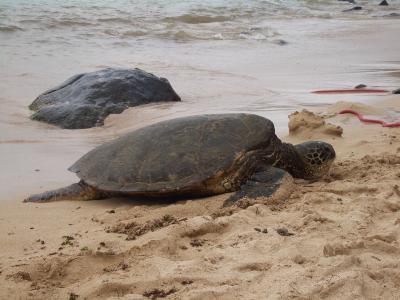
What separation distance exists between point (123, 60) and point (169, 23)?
218 inches

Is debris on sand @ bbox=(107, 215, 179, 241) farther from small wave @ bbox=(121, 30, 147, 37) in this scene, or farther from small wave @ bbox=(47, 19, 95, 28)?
small wave @ bbox=(47, 19, 95, 28)

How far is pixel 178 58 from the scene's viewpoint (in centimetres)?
1005

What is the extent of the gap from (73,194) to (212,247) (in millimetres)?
1417

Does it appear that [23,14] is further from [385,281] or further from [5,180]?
[385,281]

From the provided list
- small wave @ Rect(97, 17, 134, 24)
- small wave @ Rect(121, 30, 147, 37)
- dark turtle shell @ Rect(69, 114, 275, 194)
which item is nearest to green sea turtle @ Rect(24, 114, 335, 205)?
dark turtle shell @ Rect(69, 114, 275, 194)

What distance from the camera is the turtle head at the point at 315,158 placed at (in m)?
3.51

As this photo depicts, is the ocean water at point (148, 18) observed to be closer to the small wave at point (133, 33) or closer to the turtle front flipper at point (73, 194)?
the small wave at point (133, 33)

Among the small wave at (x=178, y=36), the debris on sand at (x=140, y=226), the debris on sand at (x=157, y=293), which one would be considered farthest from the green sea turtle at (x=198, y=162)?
the small wave at (x=178, y=36)

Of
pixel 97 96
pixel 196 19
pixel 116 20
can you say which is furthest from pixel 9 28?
pixel 97 96

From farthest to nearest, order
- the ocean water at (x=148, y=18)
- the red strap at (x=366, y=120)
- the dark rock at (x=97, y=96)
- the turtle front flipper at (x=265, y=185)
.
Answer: the ocean water at (x=148, y=18) → the dark rock at (x=97, y=96) → the red strap at (x=366, y=120) → the turtle front flipper at (x=265, y=185)

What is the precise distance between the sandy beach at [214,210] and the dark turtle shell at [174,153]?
0.50 feet

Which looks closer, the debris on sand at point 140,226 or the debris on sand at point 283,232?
the debris on sand at point 283,232

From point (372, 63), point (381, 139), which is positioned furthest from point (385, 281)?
point (372, 63)

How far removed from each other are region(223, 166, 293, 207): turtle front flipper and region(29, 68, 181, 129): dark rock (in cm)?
289
